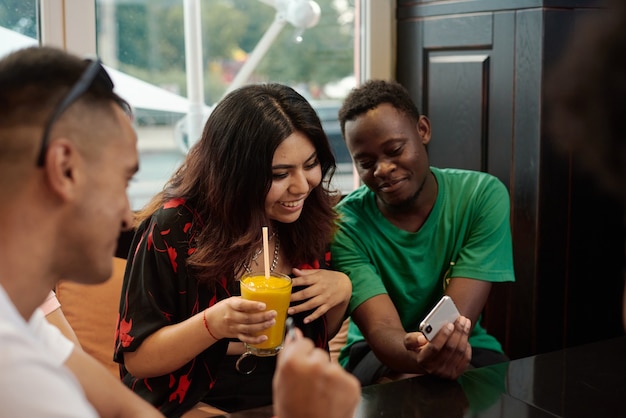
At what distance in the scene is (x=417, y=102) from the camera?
11.0 feet

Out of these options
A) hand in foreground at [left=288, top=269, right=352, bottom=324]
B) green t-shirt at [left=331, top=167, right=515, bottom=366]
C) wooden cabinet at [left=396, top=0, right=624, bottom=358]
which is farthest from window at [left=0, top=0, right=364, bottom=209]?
Result: hand in foreground at [left=288, top=269, right=352, bottom=324]

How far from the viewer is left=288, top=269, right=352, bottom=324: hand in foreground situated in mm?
2109

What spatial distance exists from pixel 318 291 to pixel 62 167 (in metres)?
1.16

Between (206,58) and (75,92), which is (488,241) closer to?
(206,58)

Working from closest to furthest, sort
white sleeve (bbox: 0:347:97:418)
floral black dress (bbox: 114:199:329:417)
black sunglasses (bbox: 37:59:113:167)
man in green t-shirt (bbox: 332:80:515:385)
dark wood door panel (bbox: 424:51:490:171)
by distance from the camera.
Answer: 1. white sleeve (bbox: 0:347:97:418)
2. black sunglasses (bbox: 37:59:113:167)
3. floral black dress (bbox: 114:199:329:417)
4. man in green t-shirt (bbox: 332:80:515:385)
5. dark wood door panel (bbox: 424:51:490:171)

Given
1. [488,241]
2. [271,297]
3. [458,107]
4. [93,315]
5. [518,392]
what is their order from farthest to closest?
[458,107], [93,315], [488,241], [271,297], [518,392]

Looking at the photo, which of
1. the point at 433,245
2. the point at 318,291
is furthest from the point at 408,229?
the point at 318,291

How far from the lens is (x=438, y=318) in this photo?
192 cm

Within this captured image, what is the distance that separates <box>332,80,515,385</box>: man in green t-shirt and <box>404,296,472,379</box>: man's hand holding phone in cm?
39

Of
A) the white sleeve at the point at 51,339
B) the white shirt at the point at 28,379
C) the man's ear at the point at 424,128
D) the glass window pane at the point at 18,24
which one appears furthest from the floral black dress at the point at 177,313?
the glass window pane at the point at 18,24

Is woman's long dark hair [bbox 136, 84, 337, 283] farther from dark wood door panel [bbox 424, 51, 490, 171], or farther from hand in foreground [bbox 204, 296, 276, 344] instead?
dark wood door panel [bbox 424, 51, 490, 171]

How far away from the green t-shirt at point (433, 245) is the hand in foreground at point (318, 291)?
0.77 ft

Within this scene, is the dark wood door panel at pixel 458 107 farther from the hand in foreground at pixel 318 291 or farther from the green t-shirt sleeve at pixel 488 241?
the hand in foreground at pixel 318 291

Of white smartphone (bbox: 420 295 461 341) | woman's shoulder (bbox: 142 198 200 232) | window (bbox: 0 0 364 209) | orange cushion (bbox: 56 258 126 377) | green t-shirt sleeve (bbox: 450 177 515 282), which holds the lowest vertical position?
orange cushion (bbox: 56 258 126 377)
